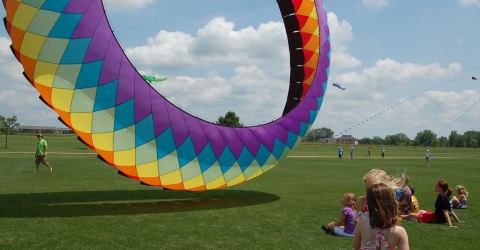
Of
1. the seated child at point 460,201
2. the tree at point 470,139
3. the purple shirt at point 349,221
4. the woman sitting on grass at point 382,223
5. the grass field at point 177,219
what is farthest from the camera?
the tree at point 470,139

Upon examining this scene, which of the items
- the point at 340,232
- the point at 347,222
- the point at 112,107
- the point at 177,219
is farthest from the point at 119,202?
the point at 347,222

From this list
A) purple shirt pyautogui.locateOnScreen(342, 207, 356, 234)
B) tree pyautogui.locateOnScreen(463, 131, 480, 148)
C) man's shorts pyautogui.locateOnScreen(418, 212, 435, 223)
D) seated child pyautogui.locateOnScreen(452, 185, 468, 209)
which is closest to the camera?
purple shirt pyautogui.locateOnScreen(342, 207, 356, 234)

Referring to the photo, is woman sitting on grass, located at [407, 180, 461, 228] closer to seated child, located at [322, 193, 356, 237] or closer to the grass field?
the grass field

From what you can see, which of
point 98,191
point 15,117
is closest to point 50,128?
point 15,117

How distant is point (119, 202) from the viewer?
1161cm

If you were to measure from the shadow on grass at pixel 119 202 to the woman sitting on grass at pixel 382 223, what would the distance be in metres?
7.44

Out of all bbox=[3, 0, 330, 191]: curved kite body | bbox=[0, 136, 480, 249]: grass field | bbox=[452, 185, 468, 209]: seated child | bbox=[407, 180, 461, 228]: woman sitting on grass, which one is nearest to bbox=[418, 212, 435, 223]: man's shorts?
bbox=[407, 180, 461, 228]: woman sitting on grass

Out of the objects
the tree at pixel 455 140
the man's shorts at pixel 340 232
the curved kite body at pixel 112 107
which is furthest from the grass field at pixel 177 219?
the tree at pixel 455 140

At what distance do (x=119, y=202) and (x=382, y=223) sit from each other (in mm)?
9327

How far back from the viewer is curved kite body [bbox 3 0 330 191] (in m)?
8.88

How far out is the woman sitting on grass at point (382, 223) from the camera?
3346 millimetres

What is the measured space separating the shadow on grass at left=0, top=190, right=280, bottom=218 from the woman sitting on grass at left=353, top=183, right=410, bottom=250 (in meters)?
7.44

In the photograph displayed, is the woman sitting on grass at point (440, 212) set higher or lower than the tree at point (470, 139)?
lower

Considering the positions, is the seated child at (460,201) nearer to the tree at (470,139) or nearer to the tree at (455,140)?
the tree at (470,139)
